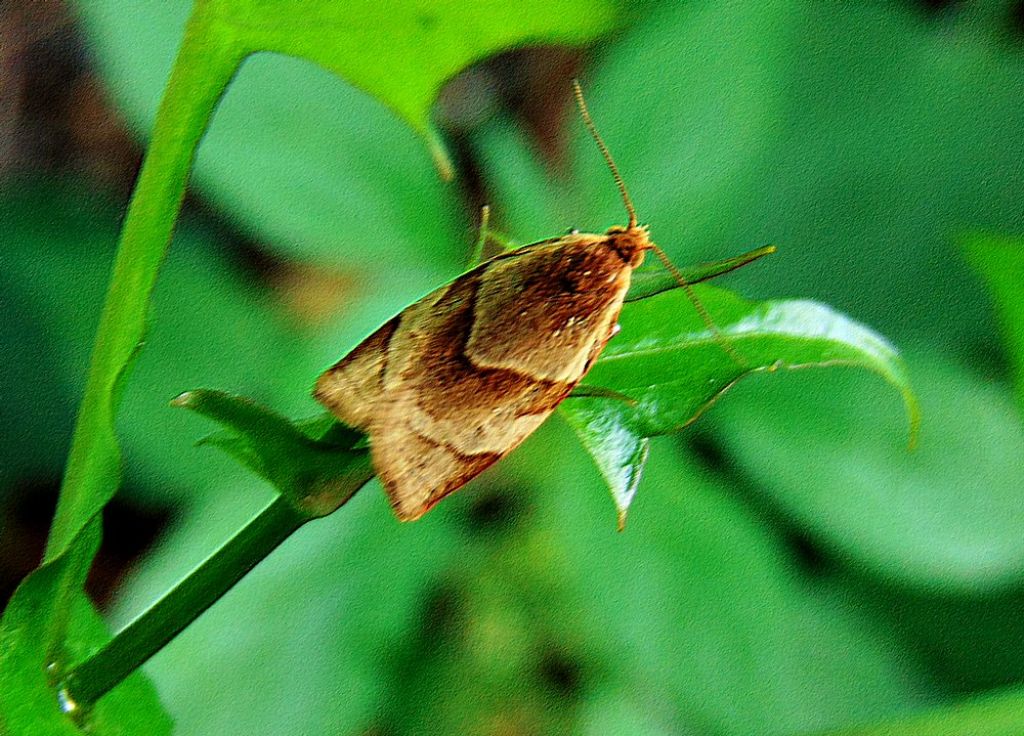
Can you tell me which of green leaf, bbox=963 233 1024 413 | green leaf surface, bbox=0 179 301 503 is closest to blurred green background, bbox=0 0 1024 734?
green leaf surface, bbox=0 179 301 503

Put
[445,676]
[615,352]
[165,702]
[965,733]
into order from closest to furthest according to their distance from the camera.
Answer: [615,352] → [965,733] → [165,702] → [445,676]

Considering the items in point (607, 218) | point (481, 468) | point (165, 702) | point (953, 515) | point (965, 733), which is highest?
point (481, 468)

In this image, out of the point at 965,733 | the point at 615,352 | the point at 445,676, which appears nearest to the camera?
the point at 615,352

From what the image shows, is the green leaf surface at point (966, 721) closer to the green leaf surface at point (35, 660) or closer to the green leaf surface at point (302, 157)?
the green leaf surface at point (35, 660)

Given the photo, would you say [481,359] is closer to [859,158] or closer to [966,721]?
[966,721]

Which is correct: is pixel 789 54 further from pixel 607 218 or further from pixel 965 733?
pixel 965 733

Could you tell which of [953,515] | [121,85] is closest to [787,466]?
[953,515]

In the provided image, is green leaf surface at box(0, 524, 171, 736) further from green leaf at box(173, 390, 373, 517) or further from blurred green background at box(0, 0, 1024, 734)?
blurred green background at box(0, 0, 1024, 734)
